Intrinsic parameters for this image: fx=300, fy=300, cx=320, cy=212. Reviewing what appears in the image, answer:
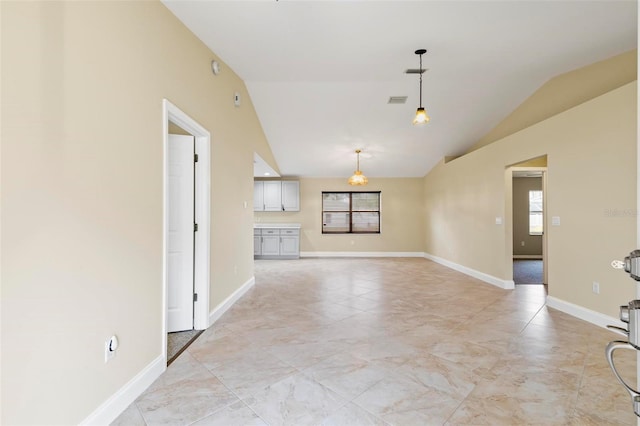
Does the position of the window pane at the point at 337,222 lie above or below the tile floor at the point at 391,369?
above

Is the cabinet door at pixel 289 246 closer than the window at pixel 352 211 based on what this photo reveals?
Yes

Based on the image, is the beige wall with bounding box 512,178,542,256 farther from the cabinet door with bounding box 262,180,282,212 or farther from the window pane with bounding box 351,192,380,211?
the cabinet door with bounding box 262,180,282,212

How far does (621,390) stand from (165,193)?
11.7 ft

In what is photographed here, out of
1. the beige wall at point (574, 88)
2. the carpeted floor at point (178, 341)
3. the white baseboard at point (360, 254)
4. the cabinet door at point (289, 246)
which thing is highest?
the beige wall at point (574, 88)

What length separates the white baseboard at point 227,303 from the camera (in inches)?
133

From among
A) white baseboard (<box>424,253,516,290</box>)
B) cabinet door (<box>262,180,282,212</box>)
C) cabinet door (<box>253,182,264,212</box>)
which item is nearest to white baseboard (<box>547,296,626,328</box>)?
white baseboard (<box>424,253,516,290</box>)

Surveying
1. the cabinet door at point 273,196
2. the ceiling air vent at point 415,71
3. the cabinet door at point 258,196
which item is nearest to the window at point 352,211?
the cabinet door at point 273,196

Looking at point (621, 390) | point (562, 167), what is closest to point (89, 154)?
point (621, 390)

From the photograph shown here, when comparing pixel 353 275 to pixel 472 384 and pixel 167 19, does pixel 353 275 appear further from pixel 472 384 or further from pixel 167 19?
pixel 167 19

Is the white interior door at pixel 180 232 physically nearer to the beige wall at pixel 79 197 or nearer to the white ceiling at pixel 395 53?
the beige wall at pixel 79 197

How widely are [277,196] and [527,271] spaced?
6392 mm

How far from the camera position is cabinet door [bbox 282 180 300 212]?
864cm

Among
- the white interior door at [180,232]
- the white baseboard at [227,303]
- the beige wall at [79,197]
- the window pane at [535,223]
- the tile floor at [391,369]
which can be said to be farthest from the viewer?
the window pane at [535,223]

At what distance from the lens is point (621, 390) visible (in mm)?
2049
